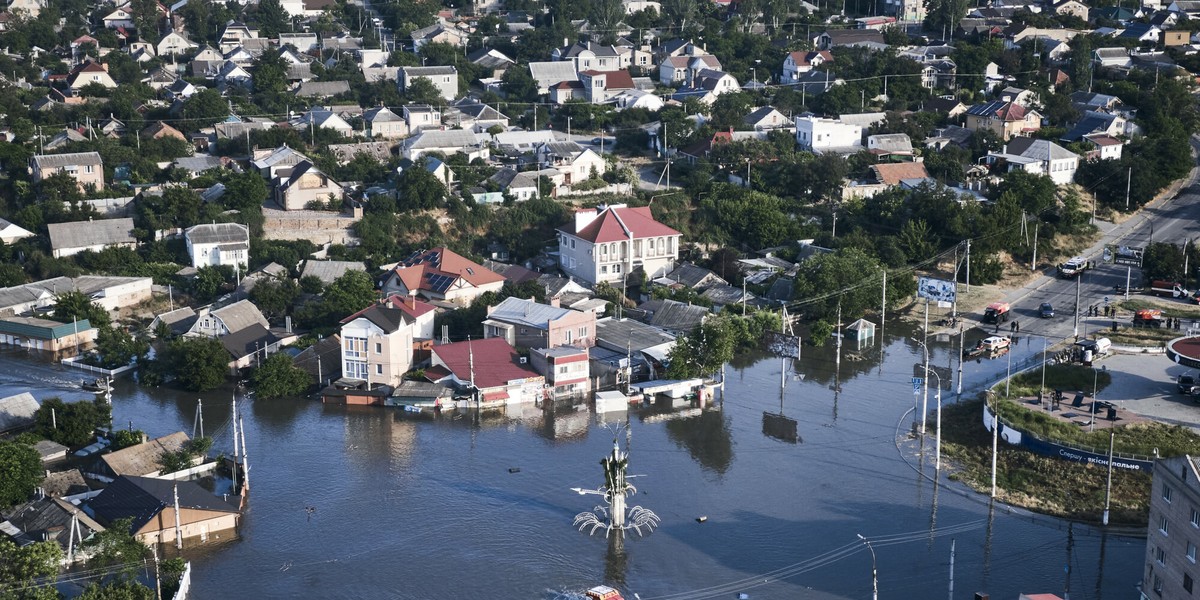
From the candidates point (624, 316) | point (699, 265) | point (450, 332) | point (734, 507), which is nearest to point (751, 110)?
point (699, 265)

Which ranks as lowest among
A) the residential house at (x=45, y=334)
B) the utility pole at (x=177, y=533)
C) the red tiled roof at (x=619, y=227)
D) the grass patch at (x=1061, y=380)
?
the utility pole at (x=177, y=533)

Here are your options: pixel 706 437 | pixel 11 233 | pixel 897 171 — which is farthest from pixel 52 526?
pixel 897 171

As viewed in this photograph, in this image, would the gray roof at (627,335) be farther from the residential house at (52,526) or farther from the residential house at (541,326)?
the residential house at (52,526)

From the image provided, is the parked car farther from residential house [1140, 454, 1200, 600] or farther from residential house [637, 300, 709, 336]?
residential house [1140, 454, 1200, 600]

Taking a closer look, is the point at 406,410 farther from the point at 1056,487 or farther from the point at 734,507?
the point at 1056,487

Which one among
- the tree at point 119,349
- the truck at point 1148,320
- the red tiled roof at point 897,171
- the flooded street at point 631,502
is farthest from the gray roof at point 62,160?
the truck at point 1148,320

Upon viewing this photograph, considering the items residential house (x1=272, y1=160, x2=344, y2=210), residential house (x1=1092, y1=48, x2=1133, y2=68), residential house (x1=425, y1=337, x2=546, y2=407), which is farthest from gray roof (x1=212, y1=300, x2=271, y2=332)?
residential house (x1=1092, y1=48, x2=1133, y2=68)
